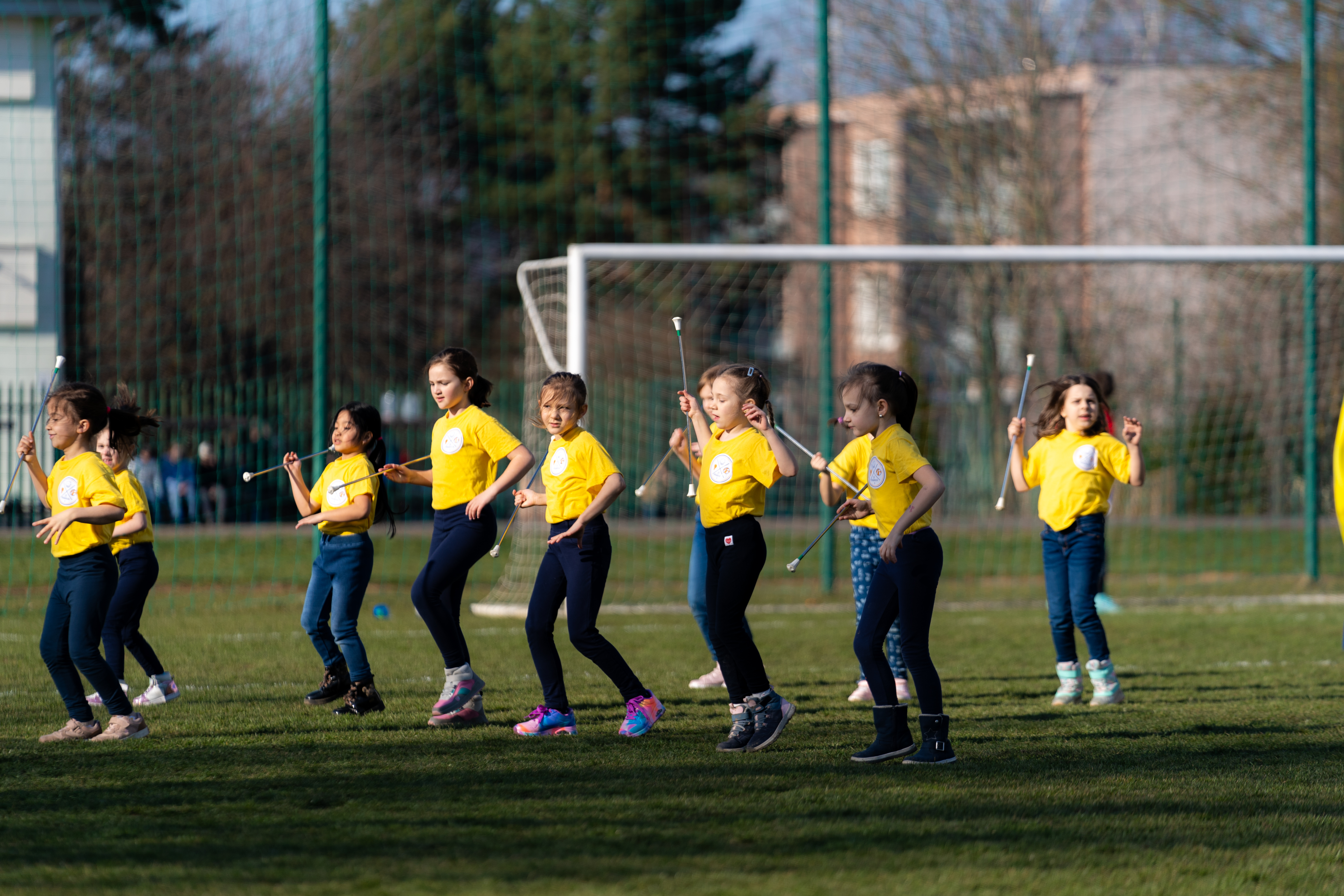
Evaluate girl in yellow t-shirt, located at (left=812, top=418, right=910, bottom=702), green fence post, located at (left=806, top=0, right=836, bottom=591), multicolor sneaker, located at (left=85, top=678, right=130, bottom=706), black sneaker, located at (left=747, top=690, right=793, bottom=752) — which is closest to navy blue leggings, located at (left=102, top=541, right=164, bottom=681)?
multicolor sneaker, located at (left=85, top=678, right=130, bottom=706)

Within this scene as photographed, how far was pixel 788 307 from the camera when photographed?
24.7 m

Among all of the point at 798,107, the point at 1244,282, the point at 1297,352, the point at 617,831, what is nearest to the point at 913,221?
the point at 798,107

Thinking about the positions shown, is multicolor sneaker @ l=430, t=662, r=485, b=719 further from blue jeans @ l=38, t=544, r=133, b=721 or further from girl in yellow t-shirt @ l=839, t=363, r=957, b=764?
girl in yellow t-shirt @ l=839, t=363, r=957, b=764

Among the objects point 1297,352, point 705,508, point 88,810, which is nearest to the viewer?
point 88,810

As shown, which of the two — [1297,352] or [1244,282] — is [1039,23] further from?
[1297,352]

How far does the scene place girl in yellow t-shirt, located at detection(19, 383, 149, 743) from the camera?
5527mm

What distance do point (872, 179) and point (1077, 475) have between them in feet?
54.3

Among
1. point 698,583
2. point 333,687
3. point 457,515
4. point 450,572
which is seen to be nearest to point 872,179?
point 698,583

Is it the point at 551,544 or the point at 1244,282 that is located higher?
the point at 1244,282

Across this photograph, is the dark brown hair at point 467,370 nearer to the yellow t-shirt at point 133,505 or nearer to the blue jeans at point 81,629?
the yellow t-shirt at point 133,505

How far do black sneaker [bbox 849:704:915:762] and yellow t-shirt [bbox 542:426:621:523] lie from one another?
1368 millimetres

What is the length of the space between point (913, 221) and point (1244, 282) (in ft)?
20.6

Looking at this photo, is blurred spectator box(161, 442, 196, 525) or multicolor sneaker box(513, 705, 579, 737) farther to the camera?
blurred spectator box(161, 442, 196, 525)

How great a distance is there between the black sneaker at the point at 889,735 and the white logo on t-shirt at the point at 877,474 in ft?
2.64
